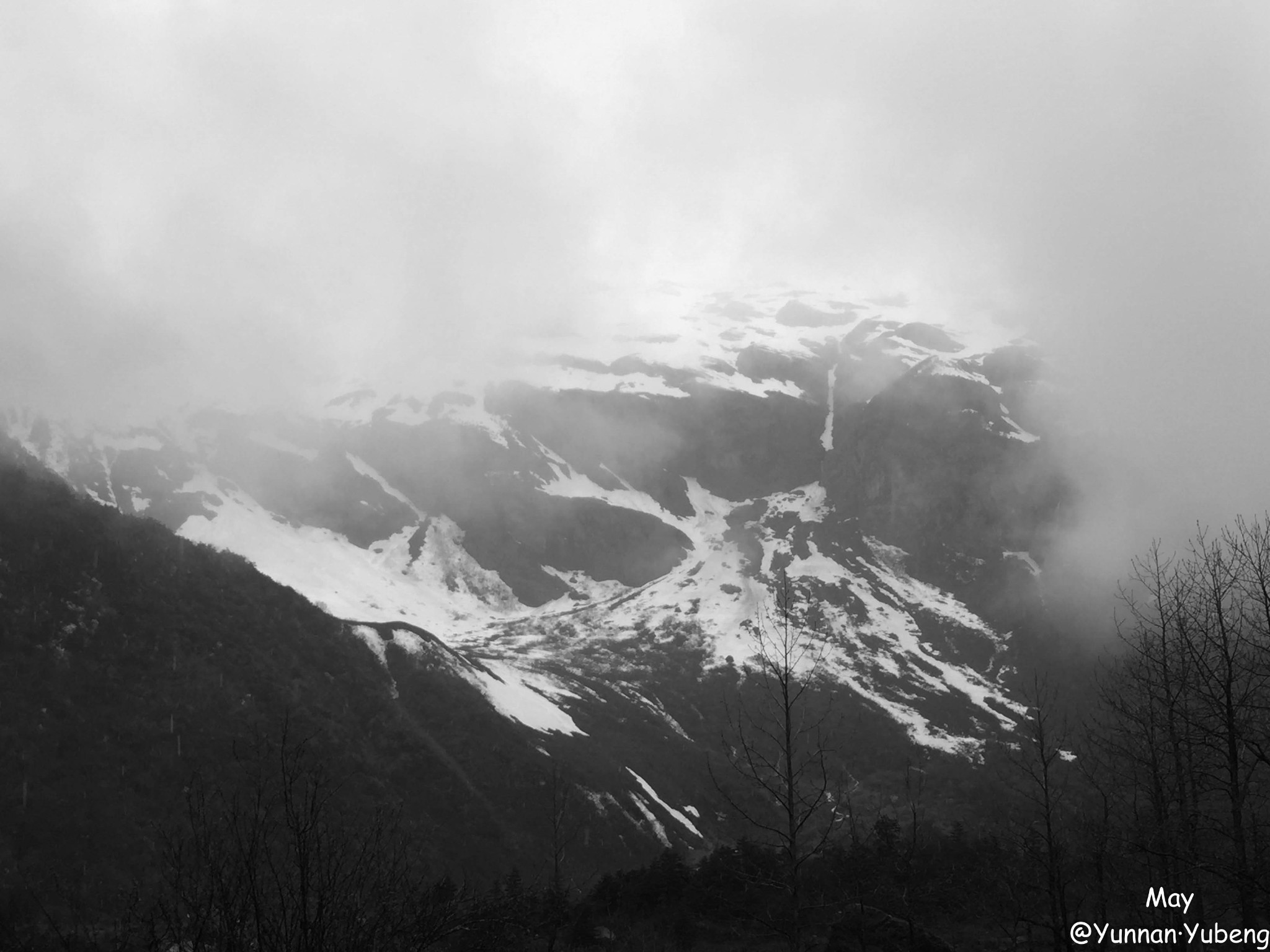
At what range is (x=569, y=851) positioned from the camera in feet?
354

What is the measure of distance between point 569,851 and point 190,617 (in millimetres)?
50733

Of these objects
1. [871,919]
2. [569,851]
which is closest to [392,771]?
[569,851]

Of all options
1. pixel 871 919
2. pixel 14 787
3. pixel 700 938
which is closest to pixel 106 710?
pixel 14 787

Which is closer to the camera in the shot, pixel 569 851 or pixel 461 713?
pixel 569 851

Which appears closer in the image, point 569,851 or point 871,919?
point 871,919

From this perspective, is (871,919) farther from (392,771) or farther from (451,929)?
(392,771)


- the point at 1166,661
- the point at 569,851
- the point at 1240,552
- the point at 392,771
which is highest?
the point at 1240,552

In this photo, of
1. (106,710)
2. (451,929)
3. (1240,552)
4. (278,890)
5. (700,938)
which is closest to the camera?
(278,890)

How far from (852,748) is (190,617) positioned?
125 meters

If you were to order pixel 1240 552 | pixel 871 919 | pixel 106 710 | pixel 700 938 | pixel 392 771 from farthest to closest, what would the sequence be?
1. pixel 392 771
2. pixel 106 710
3. pixel 700 938
4. pixel 871 919
5. pixel 1240 552

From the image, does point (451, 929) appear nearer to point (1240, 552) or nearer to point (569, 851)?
point (1240, 552)

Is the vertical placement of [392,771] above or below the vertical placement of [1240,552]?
below

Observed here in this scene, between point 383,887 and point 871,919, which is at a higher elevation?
point 383,887

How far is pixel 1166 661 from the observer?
26.0 metres
